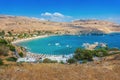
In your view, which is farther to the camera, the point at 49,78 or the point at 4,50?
the point at 4,50

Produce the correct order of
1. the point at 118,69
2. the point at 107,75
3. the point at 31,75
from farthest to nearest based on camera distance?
the point at 118,69
the point at 107,75
the point at 31,75

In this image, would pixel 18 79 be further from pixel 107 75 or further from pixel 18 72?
pixel 107 75

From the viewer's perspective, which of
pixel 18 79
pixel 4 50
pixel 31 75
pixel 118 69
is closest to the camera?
pixel 18 79

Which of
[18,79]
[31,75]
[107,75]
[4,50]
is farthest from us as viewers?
[4,50]

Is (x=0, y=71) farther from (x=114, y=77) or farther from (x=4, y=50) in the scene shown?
(x=4, y=50)

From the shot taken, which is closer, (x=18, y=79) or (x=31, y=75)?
(x=18, y=79)

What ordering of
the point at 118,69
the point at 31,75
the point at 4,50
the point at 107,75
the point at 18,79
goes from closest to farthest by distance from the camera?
1. the point at 18,79
2. the point at 31,75
3. the point at 107,75
4. the point at 118,69
5. the point at 4,50

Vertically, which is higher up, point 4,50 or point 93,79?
point 93,79

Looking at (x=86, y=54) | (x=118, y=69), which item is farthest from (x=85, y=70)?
(x=86, y=54)

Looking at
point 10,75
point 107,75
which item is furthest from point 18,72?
point 107,75
